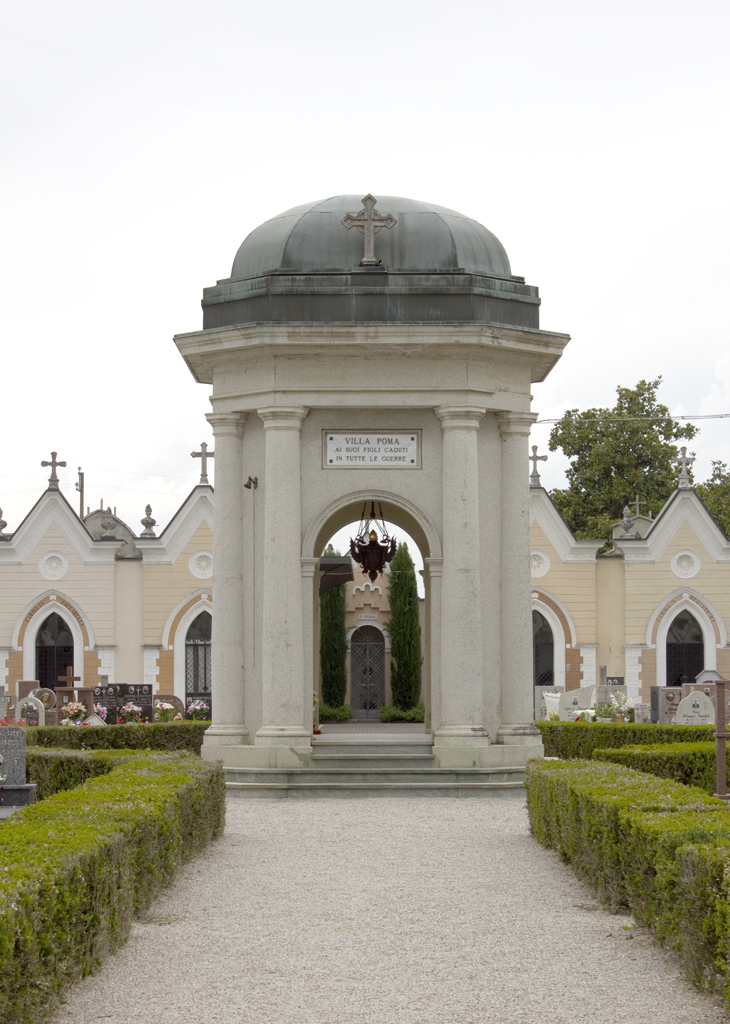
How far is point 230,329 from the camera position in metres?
15.6

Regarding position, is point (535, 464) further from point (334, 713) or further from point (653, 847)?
point (653, 847)

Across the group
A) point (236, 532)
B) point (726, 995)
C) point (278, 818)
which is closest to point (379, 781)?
point (278, 818)

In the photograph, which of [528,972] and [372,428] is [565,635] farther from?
[528,972]

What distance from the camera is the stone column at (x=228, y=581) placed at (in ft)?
52.6

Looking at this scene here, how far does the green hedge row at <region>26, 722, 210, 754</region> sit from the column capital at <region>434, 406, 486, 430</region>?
19.4 ft

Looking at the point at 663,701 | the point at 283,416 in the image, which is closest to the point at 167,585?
the point at 663,701

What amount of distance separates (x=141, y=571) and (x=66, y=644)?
2.58 meters

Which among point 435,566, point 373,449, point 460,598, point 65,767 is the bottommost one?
point 65,767

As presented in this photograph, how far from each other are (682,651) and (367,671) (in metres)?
9.51

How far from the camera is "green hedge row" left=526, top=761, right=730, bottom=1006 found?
20.7ft

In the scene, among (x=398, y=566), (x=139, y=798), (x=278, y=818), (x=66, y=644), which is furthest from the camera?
(x=398, y=566)

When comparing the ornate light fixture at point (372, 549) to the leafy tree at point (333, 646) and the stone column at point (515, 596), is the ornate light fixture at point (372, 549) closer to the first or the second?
the stone column at point (515, 596)

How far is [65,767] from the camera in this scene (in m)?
13.8

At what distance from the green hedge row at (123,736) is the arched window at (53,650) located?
1373 centimetres
